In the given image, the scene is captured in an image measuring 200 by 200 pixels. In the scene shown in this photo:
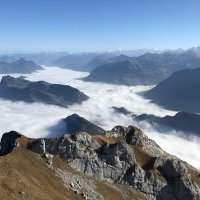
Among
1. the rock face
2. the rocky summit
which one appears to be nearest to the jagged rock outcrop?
the rocky summit

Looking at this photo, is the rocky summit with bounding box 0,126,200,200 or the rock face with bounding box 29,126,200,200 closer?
the rocky summit with bounding box 0,126,200,200

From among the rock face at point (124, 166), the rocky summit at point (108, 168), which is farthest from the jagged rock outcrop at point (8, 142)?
the rock face at point (124, 166)

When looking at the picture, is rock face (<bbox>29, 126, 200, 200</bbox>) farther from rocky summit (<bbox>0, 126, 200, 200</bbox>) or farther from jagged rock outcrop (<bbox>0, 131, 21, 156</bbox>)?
jagged rock outcrop (<bbox>0, 131, 21, 156</bbox>)

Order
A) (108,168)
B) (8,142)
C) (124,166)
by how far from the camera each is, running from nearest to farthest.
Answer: (108,168) < (124,166) < (8,142)

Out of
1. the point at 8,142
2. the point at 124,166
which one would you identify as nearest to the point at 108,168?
the point at 124,166

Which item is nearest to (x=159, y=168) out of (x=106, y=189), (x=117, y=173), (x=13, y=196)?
(x=117, y=173)

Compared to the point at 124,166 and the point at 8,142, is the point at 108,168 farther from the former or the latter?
the point at 8,142

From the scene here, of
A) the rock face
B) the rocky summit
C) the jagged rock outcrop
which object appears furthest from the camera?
the jagged rock outcrop

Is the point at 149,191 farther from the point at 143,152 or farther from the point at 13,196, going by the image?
the point at 13,196
